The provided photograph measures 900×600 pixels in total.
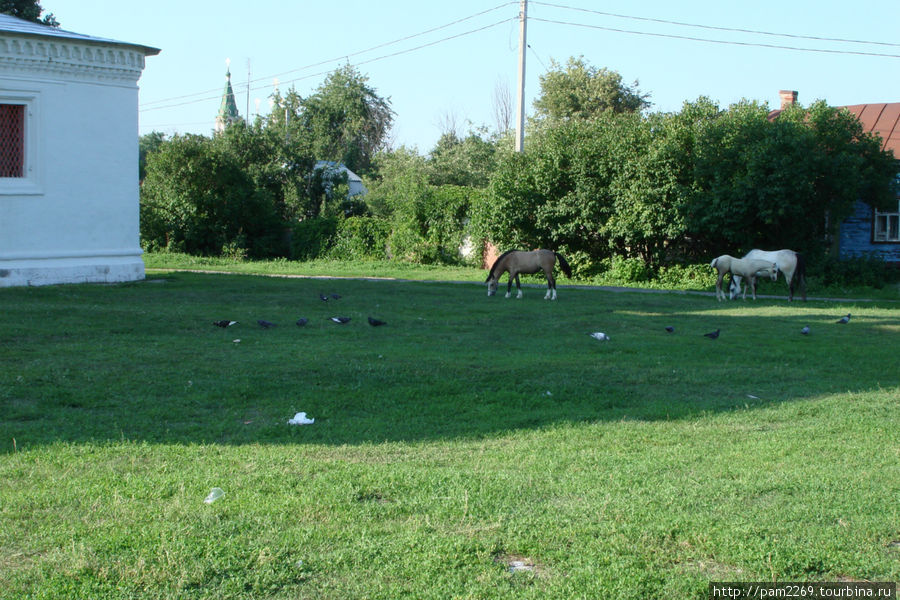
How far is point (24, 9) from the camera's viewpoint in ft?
125

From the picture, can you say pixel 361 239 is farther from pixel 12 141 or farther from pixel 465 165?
pixel 12 141

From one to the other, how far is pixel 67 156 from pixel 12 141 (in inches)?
47.6

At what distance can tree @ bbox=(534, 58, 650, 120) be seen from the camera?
169ft

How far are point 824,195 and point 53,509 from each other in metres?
26.1

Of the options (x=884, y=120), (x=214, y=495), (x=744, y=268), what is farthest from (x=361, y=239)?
(x=214, y=495)

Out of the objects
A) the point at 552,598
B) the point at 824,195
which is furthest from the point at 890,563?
the point at 824,195

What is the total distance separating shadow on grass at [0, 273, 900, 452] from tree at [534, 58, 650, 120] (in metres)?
35.8

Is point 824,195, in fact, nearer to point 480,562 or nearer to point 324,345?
point 324,345

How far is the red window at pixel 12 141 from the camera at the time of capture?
19.2 meters

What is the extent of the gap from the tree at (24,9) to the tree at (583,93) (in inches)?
1141

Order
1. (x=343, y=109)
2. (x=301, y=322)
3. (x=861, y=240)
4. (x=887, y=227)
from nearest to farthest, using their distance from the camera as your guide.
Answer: (x=301, y=322) → (x=887, y=227) → (x=861, y=240) → (x=343, y=109)

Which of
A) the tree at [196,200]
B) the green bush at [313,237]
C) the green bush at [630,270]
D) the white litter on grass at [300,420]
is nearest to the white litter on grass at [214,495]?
the white litter on grass at [300,420]

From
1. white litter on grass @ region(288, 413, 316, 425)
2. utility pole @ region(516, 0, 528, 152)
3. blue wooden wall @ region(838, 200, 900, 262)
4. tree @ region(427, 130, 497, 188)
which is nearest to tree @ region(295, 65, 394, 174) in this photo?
tree @ region(427, 130, 497, 188)

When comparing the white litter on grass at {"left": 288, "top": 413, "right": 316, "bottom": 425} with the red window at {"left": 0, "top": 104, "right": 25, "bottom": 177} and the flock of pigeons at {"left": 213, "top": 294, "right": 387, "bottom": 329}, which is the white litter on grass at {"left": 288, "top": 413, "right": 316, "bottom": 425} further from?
the red window at {"left": 0, "top": 104, "right": 25, "bottom": 177}
